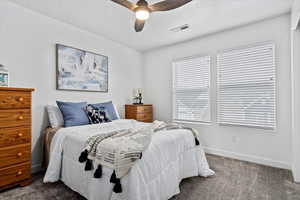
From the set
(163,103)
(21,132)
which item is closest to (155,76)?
(163,103)

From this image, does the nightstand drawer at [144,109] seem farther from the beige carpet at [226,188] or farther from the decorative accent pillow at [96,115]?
the beige carpet at [226,188]

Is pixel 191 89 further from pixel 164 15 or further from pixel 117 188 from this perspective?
pixel 117 188

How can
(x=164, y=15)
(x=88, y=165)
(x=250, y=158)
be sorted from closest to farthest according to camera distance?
(x=88, y=165), (x=164, y=15), (x=250, y=158)

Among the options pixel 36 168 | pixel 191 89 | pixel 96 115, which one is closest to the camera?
pixel 36 168

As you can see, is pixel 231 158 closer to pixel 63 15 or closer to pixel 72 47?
pixel 72 47

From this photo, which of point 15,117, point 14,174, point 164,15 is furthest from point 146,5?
point 14,174

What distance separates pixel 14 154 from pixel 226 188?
270 centimetres

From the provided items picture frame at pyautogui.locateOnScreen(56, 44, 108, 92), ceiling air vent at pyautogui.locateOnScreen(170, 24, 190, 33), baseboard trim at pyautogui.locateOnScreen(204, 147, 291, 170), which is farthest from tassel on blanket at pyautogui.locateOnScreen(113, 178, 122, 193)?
ceiling air vent at pyautogui.locateOnScreen(170, 24, 190, 33)

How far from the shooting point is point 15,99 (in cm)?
203

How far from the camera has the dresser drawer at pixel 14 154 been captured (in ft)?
6.33

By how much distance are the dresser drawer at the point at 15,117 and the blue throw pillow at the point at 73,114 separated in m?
0.50

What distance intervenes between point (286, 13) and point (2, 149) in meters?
4.52

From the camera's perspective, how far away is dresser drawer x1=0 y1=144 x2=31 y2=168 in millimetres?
1930

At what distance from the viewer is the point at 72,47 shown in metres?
3.07
